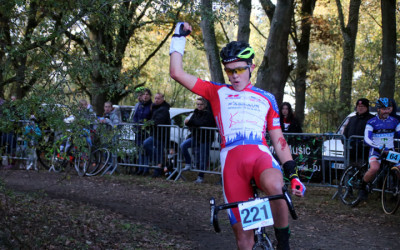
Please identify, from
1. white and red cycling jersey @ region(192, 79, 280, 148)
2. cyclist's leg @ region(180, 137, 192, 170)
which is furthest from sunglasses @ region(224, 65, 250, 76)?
cyclist's leg @ region(180, 137, 192, 170)

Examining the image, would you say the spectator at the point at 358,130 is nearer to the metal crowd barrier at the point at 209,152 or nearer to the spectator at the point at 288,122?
the metal crowd barrier at the point at 209,152

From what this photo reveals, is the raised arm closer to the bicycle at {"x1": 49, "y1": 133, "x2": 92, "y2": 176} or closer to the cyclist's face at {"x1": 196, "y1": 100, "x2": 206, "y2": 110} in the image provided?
the bicycle at {"x1": 49, "y1": 133, "x2": 92, "y2": 176}

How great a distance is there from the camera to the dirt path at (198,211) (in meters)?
7.32

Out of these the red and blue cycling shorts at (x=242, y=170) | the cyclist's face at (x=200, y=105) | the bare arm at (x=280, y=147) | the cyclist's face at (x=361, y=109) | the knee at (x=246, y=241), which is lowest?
the knee at (x=246, y=241)

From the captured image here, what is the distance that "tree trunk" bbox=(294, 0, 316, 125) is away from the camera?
22.5 m

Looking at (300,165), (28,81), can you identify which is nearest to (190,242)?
(28,81)

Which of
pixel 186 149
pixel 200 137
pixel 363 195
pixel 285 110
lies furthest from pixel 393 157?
pixel 186 149

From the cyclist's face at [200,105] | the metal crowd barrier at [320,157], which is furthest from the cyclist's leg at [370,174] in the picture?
the cyclist's face at [200,105]

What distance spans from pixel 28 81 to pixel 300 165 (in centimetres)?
696

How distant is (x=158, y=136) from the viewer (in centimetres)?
1343

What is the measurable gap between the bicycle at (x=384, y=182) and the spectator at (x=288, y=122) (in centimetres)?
207

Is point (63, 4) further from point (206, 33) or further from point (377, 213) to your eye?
point (206, 33)

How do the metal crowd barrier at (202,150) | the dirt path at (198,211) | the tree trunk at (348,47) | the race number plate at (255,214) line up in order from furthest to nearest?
1. the tree trunk at (348,47)
2. the metal crowd barrier at (202,150)
3. the dirt path at (198,211)
4. the race number plate at (255,214)

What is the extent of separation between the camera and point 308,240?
7.35 meters
